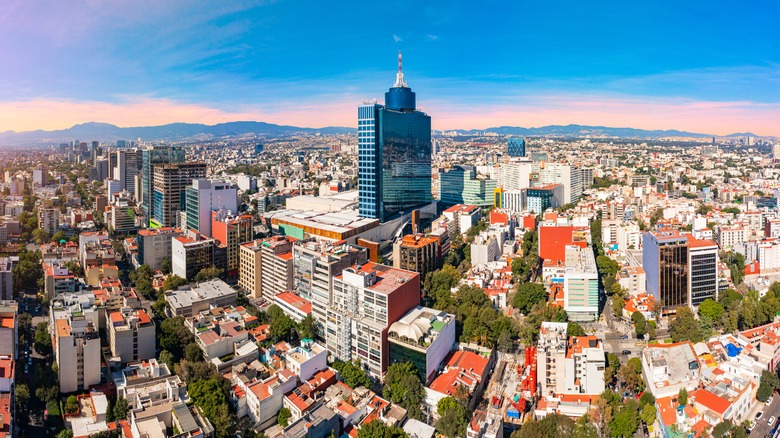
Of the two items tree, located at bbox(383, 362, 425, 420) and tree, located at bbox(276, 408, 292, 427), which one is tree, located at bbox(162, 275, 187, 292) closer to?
tree, located at bbox(276, 408, 292, 427)

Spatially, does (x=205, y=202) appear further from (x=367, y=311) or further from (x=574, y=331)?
(x=574, y=331)

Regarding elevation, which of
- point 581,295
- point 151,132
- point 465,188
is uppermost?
point 151,132

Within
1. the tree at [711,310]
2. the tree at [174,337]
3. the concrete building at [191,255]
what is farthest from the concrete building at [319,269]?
the tree at [711,310]

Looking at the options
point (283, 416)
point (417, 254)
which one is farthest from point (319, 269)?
point (417, 254)

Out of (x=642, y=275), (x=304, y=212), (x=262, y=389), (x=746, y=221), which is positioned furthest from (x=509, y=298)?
(x=746, y=221)

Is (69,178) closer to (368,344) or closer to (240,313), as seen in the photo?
(240,313)

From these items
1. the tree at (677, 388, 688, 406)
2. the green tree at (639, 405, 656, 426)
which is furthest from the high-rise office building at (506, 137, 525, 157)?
the green tree at (639, 405, 656, 426)
